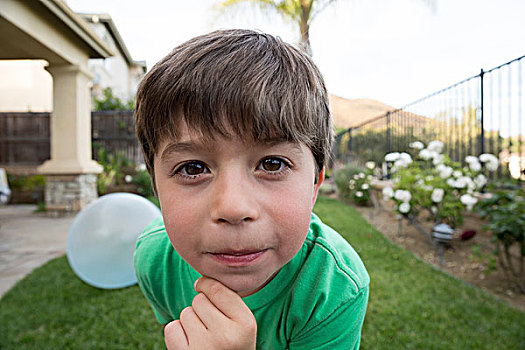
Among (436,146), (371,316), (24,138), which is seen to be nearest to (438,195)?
(436,146)

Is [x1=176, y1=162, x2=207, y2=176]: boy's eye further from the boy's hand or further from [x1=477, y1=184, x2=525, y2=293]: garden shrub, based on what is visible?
[x1=477, y1=184, x2=525, y2=293]: garden shrub

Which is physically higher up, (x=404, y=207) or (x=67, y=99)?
(x=67, y=99)

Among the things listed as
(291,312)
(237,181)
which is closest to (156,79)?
(237,181)

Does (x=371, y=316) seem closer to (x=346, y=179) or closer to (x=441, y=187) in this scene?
(x=441, y=187)

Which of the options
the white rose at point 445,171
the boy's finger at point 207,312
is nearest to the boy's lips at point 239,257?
the boy's finger at point 207,312

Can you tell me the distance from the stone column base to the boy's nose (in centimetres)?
738

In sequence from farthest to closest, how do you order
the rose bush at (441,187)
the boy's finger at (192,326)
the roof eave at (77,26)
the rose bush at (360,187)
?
1. the rose bush at (360,187)
2. the roof eave at (77,26)
3. the rose bush at (441,187)
4. the boy's finger at (192,326)

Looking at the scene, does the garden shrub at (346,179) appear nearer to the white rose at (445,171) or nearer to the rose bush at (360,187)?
the rose bush at (360,187)

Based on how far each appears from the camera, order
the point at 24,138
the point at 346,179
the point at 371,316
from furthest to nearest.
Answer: the point at 24,138
the point at 346,179
the point at 371,316

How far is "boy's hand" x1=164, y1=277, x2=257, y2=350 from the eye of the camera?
0.76 m

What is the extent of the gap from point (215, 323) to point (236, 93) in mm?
523

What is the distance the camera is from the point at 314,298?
41.8 inches

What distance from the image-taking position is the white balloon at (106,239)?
2.96 metres

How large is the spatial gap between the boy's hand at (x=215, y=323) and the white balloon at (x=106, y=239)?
7.69 feet
